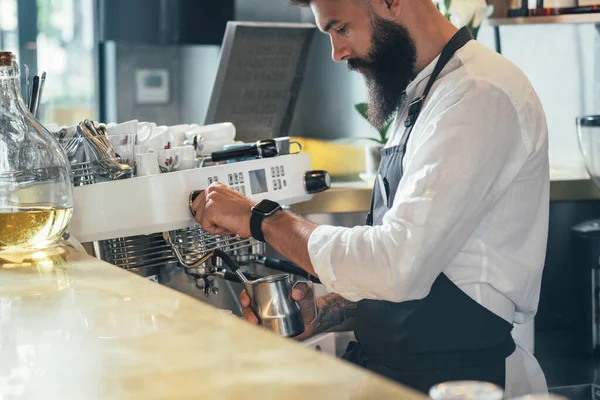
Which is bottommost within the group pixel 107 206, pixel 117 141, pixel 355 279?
pixel 355 279

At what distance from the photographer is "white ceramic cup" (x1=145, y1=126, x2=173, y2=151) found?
1.88 m

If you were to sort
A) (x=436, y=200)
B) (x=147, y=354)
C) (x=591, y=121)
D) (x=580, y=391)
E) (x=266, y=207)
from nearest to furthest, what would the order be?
(x=147, y=354) < (x=436, y=200) < (x=266, y=207) < (x=580, y=391) < (x=591, y=121)

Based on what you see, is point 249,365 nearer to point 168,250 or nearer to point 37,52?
point 168,250

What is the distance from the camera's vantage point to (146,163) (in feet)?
5.60

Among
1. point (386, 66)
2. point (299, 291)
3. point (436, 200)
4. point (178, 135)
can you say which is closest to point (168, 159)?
point (178, 135)

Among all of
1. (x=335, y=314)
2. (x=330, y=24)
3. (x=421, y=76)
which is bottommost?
(x=335, y=314)

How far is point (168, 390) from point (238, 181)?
1204mm

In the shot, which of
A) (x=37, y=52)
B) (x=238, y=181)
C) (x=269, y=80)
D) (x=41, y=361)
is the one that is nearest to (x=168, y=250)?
(x=238, y=181)

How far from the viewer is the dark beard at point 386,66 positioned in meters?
1.78

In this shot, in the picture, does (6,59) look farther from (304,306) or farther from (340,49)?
(304,306)

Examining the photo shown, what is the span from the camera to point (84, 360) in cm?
78

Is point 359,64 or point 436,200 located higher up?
point 359,64

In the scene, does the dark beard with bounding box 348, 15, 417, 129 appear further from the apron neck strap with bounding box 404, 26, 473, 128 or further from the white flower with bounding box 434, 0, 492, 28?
the white flower with bounding box 434, 0, 492, 28

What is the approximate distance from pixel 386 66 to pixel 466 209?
1.50ft
